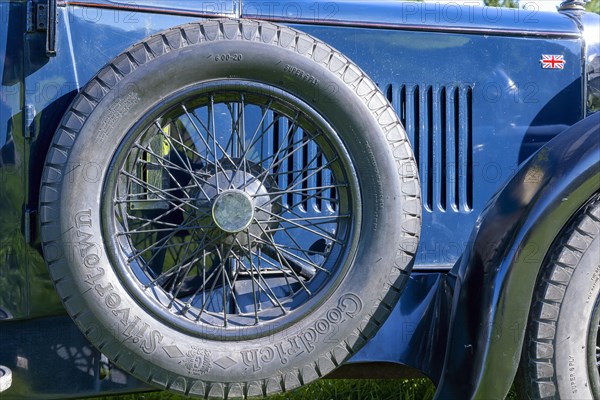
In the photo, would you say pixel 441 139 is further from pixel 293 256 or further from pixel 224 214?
pixel 224 214

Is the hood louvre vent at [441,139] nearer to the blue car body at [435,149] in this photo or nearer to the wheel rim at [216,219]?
the blue car body at [435,149]

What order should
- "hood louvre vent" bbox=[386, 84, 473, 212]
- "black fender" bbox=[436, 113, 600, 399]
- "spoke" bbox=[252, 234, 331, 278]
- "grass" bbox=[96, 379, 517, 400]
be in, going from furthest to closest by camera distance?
"grass" bbox=[96, 379, 517, 400] < "hood louvre vent" bbox=[386, 84, 473, 212] < "spoke" bbox=[252, 234, 331, 278] < "black fender" bbox=[436, 113, 600, 399]

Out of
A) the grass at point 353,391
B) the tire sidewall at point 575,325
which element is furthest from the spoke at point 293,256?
the grass at point 353,391

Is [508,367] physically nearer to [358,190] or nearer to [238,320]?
[358,190]

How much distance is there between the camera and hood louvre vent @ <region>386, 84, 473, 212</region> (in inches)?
114

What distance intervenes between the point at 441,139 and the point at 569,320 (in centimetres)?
96

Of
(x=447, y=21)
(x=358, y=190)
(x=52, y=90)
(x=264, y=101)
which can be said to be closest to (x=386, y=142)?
(x=358, y=190)

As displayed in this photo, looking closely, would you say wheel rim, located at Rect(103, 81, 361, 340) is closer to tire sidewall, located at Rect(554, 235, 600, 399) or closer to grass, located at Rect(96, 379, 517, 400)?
tire sidewall, located at Rect(554, 235, 600, 399)

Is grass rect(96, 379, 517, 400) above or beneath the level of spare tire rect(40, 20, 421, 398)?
beneath

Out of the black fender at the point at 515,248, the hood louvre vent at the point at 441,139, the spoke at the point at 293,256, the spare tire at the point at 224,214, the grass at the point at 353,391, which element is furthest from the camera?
the grass at the point at 353,391

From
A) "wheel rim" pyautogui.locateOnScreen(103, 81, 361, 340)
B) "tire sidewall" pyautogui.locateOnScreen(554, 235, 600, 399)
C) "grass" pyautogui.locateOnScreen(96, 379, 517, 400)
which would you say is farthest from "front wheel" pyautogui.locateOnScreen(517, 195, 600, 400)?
"grass" pyautogui.locateOnScreen(96, 379, 517, 400)

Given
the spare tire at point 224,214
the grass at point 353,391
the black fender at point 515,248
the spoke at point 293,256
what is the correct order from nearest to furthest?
the black fender at point 515,248, the spare tire at point 224,214, the spoke at point 293,256, the grass at point 353,391

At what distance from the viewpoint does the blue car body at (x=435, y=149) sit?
2227 millimetres

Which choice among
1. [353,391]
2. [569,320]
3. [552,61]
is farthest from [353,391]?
[552,61]
